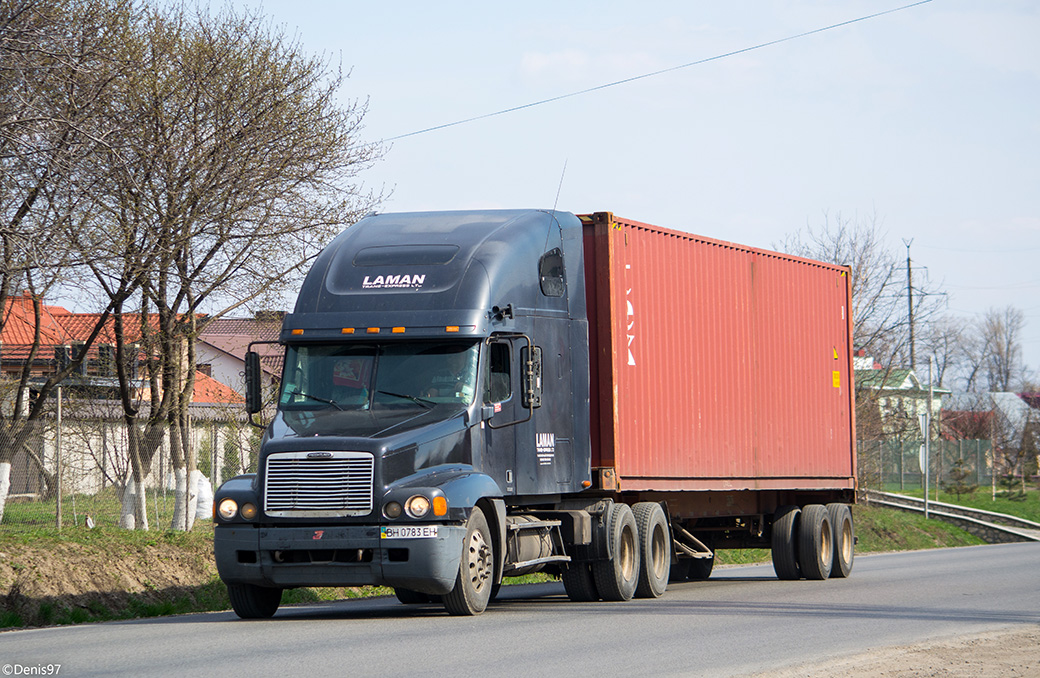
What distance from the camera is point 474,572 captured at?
503 inches

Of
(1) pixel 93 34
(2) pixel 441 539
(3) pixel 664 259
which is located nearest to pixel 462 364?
(2) pixel 441 539

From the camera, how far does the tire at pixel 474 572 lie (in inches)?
492

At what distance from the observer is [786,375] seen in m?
19.5

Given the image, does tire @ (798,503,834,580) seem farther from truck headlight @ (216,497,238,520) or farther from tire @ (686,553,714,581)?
truck headlight @ (216,497,238,520)

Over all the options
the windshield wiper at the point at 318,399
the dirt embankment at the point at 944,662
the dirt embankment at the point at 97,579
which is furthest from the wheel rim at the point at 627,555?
the dirt embankment at the point at 97,579

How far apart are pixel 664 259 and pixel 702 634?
20.1ft

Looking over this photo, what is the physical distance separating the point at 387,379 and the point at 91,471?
9.93 m

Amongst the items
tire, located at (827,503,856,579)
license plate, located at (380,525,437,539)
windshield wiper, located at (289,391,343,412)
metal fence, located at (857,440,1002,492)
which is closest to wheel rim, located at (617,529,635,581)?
license plate, located at (380,525,437,539)

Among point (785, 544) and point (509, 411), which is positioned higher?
point (509, 411)

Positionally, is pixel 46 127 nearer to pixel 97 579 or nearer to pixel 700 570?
pixel 97 579

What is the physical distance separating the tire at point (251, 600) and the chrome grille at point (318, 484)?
113 centimetres

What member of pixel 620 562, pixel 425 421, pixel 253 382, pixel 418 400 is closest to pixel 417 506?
pixel 425 421

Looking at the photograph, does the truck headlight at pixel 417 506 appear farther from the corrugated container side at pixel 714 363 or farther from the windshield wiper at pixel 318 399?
the corrugated container side at pixel 714 363

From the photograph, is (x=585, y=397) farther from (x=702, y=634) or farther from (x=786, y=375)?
(x=786, y=375)
